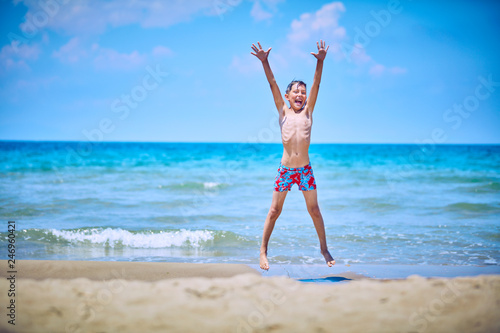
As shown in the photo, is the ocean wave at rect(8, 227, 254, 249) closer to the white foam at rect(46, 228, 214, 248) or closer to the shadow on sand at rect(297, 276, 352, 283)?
the white foam at rect(46, 228, 214, 248)

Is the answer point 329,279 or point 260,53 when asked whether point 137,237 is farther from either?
point 260,53

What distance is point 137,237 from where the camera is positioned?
7.27 m

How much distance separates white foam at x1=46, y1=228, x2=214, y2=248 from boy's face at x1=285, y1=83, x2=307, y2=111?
3.36 metres

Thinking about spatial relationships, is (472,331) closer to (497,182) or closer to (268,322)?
(268,322)

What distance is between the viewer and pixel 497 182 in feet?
50.7

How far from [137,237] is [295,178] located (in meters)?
3.81

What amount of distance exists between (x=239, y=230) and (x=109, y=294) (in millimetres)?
4524

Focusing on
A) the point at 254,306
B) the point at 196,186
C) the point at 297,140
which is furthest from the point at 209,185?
the point at 254,306

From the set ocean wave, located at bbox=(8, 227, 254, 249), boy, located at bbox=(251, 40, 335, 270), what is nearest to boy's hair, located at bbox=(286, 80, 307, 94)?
boy, located at bbox=(251, 40, 335, 270)

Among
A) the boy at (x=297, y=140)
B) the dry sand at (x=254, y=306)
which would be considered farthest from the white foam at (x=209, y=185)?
the dry sand at (x=254, y=306)

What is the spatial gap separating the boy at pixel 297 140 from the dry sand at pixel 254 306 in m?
1.10

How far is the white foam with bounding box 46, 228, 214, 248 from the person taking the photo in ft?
23.0

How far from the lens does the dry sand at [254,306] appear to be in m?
2.86

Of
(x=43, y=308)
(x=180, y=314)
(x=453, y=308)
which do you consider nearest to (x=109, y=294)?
(x=43, y=308)
